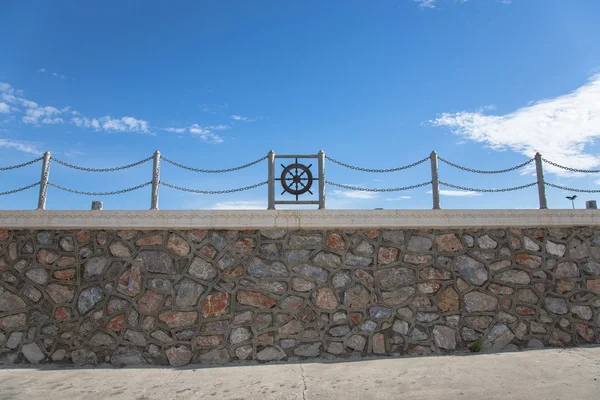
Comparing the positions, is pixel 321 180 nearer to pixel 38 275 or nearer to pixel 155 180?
pixel 155 180

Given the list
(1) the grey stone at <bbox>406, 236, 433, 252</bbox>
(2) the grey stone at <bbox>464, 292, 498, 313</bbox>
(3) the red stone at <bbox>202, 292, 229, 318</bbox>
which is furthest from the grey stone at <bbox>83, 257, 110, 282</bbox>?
(2) the grey stone at <bbox>464, 292, 498, 313</bbox>

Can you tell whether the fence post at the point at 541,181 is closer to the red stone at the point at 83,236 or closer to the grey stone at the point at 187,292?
the grey stone at the point at 187,292

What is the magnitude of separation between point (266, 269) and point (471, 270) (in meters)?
3.74

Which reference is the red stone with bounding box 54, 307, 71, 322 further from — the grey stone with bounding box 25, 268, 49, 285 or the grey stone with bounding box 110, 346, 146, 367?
the grey stone with bounding box 110, 346, 146, 367

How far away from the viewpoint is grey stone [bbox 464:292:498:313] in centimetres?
761

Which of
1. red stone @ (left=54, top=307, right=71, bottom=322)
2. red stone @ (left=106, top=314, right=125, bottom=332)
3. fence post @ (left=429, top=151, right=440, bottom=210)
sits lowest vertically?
red stone @ (left=106, top=314, right=125, bottom=332)

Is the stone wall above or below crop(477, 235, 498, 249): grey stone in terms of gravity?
below

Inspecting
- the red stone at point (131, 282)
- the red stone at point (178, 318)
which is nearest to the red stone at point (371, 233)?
the red stone at point (178, 318)

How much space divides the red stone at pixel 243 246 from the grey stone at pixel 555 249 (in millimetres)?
5597

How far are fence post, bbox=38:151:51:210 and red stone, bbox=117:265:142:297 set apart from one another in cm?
204

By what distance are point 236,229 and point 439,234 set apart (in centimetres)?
373

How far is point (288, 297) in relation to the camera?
7340 millimetres

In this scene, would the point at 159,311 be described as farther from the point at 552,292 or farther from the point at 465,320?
the point at 552,292

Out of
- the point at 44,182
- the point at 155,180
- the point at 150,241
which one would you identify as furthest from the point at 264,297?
the point at 44,182
